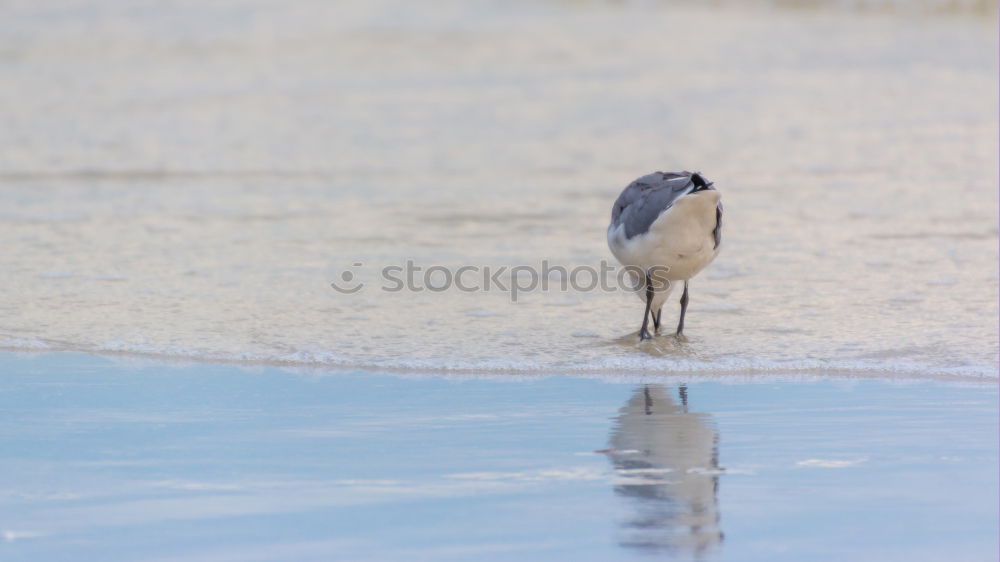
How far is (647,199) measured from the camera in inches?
229

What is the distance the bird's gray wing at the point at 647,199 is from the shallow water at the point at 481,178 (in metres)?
0.54

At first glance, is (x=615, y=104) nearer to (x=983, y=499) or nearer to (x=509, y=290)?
(x=509, y=290)

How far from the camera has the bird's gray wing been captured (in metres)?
5.61

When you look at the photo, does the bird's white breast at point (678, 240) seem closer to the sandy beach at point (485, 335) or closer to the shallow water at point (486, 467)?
the sandy beach at point (485, 335)

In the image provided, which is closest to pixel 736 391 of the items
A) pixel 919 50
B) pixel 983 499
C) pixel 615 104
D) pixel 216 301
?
pixel 983 499

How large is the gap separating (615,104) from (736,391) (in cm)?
1143

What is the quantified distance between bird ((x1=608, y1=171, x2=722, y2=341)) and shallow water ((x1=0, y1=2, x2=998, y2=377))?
0.29 m

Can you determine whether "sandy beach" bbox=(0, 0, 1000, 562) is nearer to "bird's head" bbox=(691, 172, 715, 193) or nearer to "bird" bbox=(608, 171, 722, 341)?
"bird" bbox=(608, 171, 722, 341)

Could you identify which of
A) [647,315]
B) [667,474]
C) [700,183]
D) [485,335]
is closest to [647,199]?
[700,183]

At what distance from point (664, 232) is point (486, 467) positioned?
1959 mm

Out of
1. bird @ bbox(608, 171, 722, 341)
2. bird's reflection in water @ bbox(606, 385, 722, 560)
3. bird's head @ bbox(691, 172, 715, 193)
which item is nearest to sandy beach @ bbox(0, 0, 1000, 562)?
bird's reflection in water @ bbox(606, 385, 722, 560)

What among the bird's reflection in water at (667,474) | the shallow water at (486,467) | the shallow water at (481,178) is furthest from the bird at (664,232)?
the bird's reflection in water at (667,474)

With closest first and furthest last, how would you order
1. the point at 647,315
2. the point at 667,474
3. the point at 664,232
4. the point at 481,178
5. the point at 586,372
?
1. the point at 667,474
2. the point at 586,372
3. the point at 664,232
4. the point at 647,315
5. the point at 481,178

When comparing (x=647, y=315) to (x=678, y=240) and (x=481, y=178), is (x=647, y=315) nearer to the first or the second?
(x=678, y=240)
